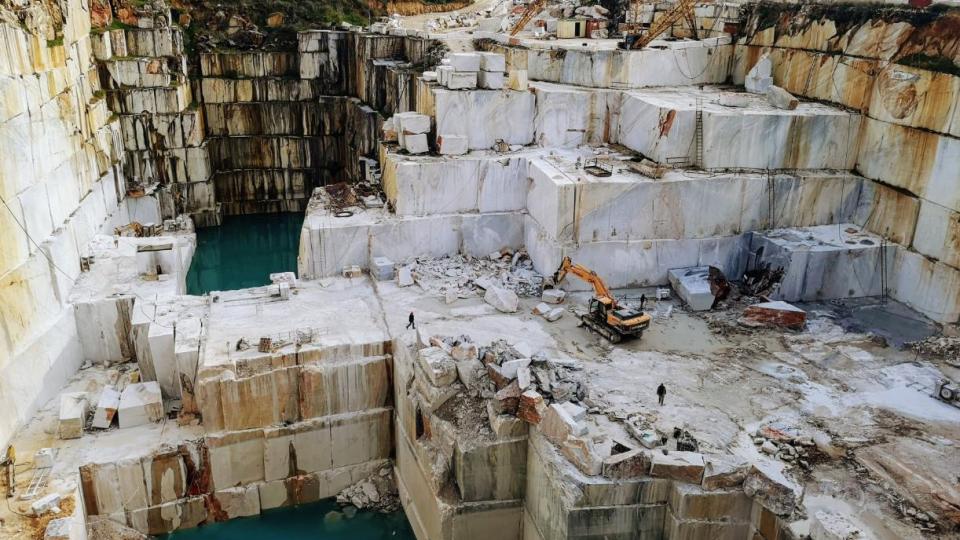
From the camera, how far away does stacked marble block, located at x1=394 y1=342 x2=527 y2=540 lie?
38.4ft

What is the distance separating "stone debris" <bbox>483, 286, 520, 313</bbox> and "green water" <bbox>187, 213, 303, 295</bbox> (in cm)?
1076

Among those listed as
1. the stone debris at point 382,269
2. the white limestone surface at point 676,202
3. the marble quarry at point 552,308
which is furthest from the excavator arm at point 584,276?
the stone debris at point 382,269

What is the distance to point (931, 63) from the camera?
15.1m

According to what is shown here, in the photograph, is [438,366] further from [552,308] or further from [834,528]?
[834,528]

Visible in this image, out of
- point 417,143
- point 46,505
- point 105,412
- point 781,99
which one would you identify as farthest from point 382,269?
point 781,99

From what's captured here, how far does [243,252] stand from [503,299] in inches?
573

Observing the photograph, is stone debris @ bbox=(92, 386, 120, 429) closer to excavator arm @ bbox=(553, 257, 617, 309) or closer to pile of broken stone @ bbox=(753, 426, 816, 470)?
excavator arm @ bbox=(553, 257, 617, 309)

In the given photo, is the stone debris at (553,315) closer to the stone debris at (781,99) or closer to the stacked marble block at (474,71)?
the stacked marble block at (474,71)

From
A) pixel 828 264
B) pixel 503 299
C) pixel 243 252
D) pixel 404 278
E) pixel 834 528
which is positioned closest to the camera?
pixel 834 528

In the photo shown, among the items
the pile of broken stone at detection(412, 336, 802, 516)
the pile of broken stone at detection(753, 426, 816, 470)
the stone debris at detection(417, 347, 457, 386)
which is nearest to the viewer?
the pile of broken stone at detection(412, 336, 802, 516)

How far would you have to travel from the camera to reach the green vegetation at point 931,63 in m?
14.6

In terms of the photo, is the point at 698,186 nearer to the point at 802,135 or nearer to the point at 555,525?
the point at 802,135

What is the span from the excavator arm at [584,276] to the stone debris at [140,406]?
8496mm

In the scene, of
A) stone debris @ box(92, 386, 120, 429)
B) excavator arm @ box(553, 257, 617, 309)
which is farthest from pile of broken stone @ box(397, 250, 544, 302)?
stone debris @ box(92, 386, 120, 429)
